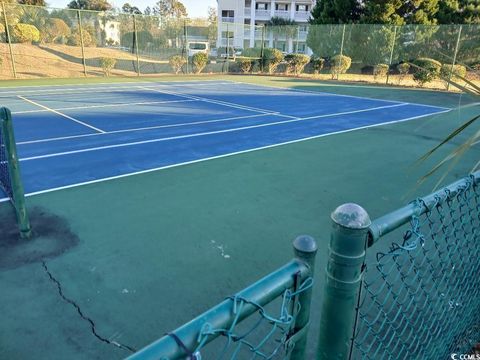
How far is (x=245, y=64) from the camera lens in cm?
2692

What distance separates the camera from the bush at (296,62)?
2652 centimetres

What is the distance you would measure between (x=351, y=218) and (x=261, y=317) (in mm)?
416

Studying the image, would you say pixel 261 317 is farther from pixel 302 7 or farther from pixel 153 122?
pixel 302 7

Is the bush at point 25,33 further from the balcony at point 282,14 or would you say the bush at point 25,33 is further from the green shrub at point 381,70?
the balcony at point 282,14

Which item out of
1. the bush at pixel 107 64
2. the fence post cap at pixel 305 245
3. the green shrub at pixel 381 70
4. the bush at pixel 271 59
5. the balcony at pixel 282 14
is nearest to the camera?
the fence post cap at pixel 305 245

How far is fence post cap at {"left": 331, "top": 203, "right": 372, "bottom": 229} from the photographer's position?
123 centimetres

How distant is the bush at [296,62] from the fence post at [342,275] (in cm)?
2677

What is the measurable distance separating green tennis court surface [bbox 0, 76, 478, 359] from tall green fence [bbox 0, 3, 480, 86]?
17.2 meters

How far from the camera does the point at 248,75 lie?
26.3 m

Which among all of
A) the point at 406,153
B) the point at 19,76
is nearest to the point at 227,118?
the point at 406,153

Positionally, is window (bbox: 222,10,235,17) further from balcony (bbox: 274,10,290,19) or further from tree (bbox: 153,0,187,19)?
tree (bbox: 153,0,187,19)

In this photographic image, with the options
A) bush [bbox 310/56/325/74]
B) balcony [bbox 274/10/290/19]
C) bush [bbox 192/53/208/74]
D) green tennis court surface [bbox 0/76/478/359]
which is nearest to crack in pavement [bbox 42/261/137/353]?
green tennis court surface [bbox 0/76/478/359]

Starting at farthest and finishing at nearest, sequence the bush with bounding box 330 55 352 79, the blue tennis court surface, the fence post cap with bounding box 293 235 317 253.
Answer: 1. the bush with bounding box 330 55 352 79
2. the blue tennis court surface
3. the fence post cap with bounding box 293 235 317 253

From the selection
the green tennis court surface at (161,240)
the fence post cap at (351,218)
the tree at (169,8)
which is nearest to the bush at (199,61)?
the green tennis court surface at (161,240)
